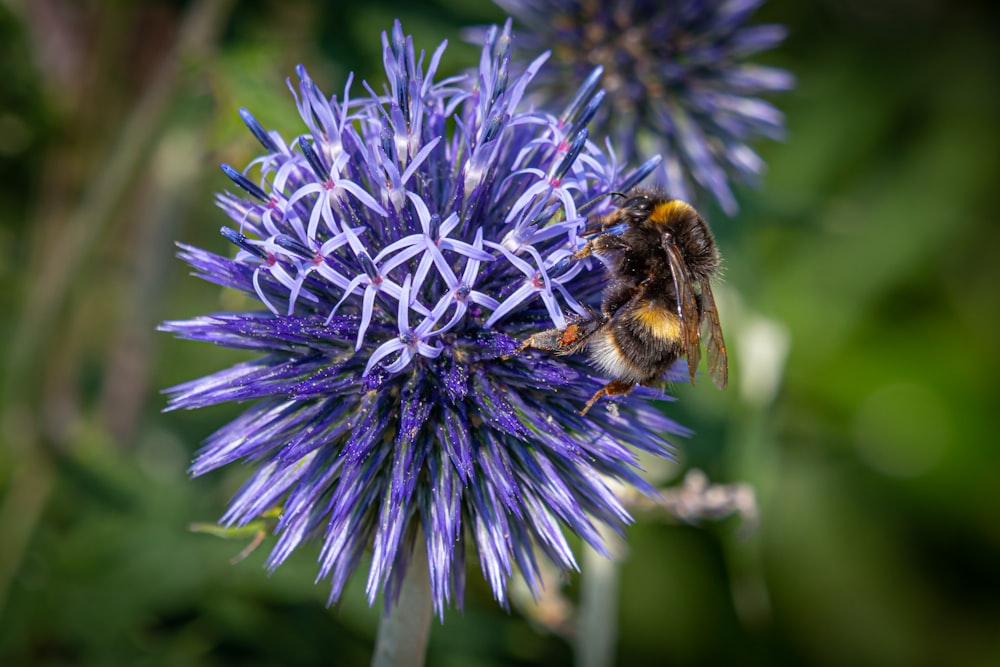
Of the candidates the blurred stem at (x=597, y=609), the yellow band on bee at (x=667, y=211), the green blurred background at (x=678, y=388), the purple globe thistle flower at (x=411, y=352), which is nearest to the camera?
the purple globe thistle flower at (x=411, y=352)

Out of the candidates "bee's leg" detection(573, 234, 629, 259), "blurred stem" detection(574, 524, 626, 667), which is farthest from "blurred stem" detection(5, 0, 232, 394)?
"blurred stem" detection(574, 524, 626, 667)

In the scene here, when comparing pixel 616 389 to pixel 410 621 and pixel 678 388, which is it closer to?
pixel 410 621

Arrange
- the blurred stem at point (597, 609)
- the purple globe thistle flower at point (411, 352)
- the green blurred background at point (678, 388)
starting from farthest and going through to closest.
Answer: the green blurred background at point (678, 388), the blurred stem at point (597, 609), the purple globe thistle flower at point (411, 352)

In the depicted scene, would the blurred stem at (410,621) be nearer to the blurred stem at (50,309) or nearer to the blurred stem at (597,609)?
the blurred stem at (597,609)

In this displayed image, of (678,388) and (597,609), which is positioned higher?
(678,388)

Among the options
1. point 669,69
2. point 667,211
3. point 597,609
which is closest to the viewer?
point 667,211

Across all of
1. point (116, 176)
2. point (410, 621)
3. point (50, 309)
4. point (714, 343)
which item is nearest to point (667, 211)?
point (714, 343)

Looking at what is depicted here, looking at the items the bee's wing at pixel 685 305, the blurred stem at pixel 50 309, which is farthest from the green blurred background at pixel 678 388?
the bee's wing at pixel 685 305
